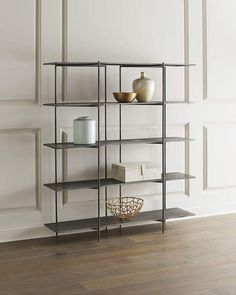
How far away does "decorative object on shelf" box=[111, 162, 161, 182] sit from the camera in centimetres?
412

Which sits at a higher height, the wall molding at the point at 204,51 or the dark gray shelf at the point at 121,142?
the wall molding at the point at 204,51

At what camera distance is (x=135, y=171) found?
4.16 metres

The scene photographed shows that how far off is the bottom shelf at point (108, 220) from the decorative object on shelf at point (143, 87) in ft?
2.96

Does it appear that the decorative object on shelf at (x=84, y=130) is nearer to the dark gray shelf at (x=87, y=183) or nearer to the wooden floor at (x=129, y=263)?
the dark gray shelf at (x=87, y=183)

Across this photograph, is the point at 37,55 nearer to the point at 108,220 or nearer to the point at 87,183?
the point at 87,183

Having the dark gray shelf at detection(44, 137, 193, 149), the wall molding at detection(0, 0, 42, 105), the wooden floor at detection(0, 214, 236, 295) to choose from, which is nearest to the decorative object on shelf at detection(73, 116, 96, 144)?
the dark gray shelf at detection(44, 137, 193, 149)

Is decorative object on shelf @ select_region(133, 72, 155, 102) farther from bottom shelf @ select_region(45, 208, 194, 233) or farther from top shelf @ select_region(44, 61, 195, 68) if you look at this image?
bottom shelf @ select_region(45, 208, 194, 233)

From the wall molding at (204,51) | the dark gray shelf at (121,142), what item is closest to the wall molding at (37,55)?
the dark gray shelf at (121,142)

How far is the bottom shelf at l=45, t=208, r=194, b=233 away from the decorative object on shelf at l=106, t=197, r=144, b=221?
5cm

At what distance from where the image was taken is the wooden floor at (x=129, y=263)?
304 cm

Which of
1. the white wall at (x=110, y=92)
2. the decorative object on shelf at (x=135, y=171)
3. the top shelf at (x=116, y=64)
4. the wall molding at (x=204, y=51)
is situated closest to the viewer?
the top shelf at (x=116, y=64)

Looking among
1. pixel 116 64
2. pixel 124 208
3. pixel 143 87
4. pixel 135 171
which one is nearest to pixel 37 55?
pixel 116 64

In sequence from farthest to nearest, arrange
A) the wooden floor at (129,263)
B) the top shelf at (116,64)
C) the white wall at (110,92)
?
the white wall at (110,92) → the top shelf at (116,64) → the wooden floor at (129,263)

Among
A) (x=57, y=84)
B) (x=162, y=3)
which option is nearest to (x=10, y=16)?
(x=57, y=84)
